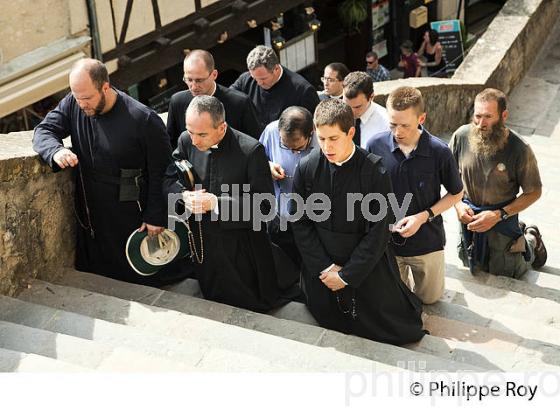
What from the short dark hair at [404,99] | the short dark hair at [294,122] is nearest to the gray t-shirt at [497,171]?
the short dark hair at [404,99]

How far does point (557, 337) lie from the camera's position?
5.89m

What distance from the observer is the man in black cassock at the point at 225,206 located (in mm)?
5516

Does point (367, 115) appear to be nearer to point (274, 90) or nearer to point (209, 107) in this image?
point (274, 90)

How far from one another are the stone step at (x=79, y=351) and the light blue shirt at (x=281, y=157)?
167 centimetres

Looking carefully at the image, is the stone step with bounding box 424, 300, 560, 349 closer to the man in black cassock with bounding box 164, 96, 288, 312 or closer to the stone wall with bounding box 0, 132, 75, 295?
the man in black cassock with bounding box 164, 96, 288, 312

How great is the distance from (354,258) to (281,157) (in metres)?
1.01

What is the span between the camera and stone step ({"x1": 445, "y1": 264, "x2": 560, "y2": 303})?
22.0 ft

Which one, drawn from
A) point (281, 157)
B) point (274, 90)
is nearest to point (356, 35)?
point (274, 90)

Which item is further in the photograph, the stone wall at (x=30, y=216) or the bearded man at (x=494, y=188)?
the bearded man at (x=494, y=188)

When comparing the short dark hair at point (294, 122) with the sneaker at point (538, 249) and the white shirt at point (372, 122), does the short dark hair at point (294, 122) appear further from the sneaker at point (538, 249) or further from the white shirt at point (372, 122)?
the sneaker at point (538, 249)

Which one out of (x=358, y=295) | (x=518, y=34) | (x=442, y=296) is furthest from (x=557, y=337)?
(x=518, y=34)

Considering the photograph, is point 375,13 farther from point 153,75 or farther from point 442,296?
point 442,296

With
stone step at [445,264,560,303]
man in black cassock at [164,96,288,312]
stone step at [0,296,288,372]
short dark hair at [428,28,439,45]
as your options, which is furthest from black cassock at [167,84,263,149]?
short dark hair at [428,28,439,45]

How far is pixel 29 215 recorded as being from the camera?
18.9ft
